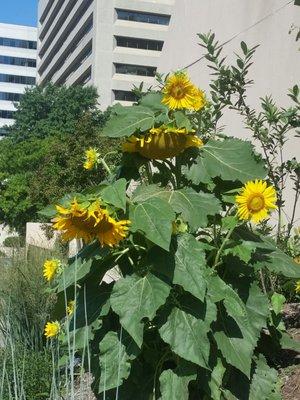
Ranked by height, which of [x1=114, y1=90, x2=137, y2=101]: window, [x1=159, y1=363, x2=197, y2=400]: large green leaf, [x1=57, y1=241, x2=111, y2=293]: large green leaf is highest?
[x1=114, y1=90, x2=137, y2=101]: window

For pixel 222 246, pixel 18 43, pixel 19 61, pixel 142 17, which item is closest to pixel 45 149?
pixel 222 246

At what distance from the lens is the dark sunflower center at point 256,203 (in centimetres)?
275

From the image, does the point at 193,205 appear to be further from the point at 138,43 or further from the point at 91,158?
the point at 138,43

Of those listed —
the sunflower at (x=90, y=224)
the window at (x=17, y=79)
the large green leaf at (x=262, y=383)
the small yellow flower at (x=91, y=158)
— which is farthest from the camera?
the window at (x=17, y=79)

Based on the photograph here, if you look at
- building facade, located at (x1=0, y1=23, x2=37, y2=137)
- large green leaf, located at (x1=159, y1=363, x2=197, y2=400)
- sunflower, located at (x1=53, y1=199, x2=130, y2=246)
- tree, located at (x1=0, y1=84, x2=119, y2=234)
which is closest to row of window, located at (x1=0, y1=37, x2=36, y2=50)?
building facade, located at (x1=0, y1=23, x2=37, y2=137)

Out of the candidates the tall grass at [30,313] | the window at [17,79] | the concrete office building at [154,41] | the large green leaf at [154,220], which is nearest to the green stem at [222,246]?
the large green leaf at [154,220]

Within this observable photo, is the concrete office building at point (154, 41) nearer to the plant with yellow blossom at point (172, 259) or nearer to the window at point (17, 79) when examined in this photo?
the window at point (17, 79)

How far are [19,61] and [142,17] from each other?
127 feet

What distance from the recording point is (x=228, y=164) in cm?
303

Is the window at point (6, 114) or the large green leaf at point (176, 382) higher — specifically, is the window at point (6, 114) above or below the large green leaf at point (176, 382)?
above

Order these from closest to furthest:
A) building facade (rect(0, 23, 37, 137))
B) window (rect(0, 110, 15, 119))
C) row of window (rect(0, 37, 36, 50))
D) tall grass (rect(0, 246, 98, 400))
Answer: tall grass (rect(0, 246, 98, 400))
window (rect(0, 110, 15, 119))
building facade (rect(0, 23, 37, 137))
row of window (rect(0, 37, 36, 50))

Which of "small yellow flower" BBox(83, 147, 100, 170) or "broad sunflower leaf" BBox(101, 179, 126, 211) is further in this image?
"small yellow flower" BBox(83, 147, 100, 170)

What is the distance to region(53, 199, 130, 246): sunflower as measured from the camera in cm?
255

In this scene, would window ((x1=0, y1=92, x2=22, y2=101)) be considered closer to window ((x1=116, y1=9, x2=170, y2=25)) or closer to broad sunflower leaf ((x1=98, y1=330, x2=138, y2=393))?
window ((x1=116, y1=9, x2=170, y2=25))
